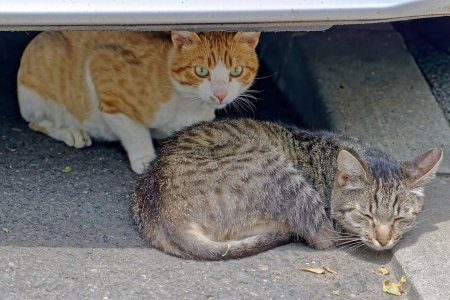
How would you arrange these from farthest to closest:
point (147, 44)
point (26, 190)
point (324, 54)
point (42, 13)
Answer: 1. point (324, 54)
2. point (147, 44)
3. point (26, 190)
4. point (42, 13)

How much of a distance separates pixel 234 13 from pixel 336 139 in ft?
4.09

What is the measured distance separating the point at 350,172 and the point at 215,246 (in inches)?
32.6

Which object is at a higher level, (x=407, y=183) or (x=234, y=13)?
(x=234, y=13)

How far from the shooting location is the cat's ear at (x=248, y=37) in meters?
4.91

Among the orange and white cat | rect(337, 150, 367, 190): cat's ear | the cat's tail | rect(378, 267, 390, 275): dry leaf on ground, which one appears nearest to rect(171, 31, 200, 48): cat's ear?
the orange and white cat

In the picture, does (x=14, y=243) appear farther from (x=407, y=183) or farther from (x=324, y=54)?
(x=324, y=54)

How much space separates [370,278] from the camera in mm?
4145

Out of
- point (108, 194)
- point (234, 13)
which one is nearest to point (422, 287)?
point (234, 13)

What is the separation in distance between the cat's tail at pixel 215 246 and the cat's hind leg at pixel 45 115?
5.19 ft

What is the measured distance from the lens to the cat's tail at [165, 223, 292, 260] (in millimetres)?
4070

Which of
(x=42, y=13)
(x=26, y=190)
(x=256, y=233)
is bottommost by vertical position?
(x=26, y=190)

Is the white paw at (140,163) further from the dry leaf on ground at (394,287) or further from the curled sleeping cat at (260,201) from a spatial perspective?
the dry leaf on ground at (394,287)

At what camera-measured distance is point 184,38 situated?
4.86 metres

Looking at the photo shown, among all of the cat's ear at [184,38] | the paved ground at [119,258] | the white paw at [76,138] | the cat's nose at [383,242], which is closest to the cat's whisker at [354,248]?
the paved ground at [119,258]
